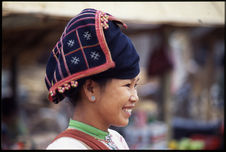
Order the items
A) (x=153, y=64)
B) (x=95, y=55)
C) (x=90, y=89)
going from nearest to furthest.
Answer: (x=95, y=55) < (x=90, y=89) < (x=153, y=64)

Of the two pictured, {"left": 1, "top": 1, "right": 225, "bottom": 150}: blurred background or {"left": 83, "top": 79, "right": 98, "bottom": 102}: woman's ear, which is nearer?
{"left": 83, "top": 79, "right": 98, "bottom": 102}: woman's ear

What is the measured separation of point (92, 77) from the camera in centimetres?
128

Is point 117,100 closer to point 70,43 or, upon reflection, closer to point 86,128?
point 86,128

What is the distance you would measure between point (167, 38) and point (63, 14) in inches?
91.0

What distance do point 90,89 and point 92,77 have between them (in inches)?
2.8

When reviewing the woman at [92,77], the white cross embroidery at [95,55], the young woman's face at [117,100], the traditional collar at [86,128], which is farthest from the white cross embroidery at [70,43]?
the traditional collar at [86,128]

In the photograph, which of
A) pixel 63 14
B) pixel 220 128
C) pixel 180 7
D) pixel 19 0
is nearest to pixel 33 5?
pixel 19 0

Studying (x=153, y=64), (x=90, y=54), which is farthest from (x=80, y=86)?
(x=153, y=64)

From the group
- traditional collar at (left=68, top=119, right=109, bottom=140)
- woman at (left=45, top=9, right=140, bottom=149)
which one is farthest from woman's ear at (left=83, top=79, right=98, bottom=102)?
traditional collar at (left=68, top=119, right=109, bottom=140)

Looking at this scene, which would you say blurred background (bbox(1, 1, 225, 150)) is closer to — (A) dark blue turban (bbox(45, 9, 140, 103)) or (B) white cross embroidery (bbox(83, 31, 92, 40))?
(A) dark blue turban (bbox(45, 9, 140, 103))

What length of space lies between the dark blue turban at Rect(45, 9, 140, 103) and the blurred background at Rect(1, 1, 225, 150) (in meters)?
0.28

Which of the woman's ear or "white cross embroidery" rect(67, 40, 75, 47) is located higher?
"white cross embroidery" rect(67, 40, 75, 47)

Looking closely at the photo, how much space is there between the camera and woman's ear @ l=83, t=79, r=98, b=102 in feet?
4.27

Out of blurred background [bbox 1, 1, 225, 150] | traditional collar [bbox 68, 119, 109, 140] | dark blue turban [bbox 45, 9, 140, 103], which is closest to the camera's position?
dark blue turban [bbox 45, 9, 140, 103]
